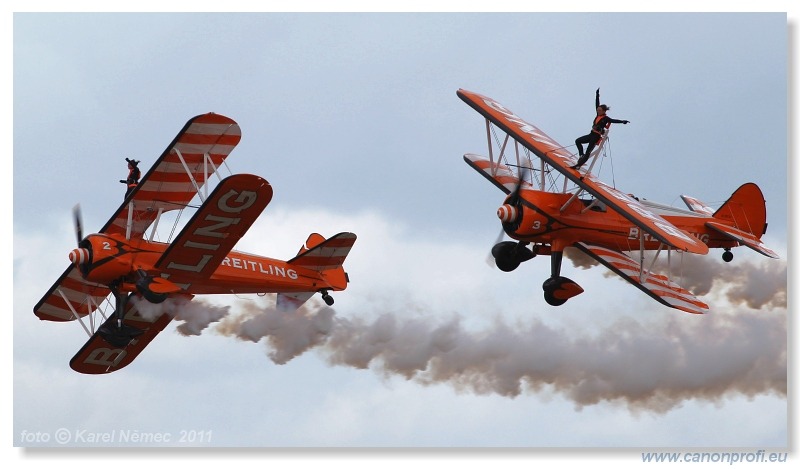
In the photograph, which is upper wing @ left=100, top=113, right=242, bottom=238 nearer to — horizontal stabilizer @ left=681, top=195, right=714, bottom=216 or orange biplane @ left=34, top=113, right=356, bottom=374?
orange biplane @ left=34, top=113, right=356, bottom=374

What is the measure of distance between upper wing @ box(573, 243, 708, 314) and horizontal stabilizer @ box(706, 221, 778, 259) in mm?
→ 1788

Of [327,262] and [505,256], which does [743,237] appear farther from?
[327,262]

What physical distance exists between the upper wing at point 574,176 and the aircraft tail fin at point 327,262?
2.63 metres

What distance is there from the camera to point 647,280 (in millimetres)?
26547

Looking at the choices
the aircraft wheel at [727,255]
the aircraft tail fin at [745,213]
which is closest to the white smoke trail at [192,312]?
the aircraft wheel at [727,255]

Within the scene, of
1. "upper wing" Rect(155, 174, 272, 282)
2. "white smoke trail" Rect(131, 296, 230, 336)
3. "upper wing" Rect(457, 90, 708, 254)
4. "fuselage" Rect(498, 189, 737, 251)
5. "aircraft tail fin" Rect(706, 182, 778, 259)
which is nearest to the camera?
"upper wing" Rect(155, 174, 272, 282)

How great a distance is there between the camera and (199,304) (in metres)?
27.3

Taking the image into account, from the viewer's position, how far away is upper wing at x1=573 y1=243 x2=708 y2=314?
26.1 m

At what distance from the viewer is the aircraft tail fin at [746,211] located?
94.8ft

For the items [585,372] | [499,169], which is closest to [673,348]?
[585,372]

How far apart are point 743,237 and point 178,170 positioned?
8.25 meters

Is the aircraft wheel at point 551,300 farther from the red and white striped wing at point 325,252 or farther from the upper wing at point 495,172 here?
the red and white striped wing at point 325,252

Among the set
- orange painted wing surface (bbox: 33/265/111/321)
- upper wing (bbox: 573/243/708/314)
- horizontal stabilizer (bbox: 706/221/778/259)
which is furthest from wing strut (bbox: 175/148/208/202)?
horizontal stabilizer (bbox: 706/221/778/259)

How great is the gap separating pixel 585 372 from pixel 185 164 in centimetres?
624
